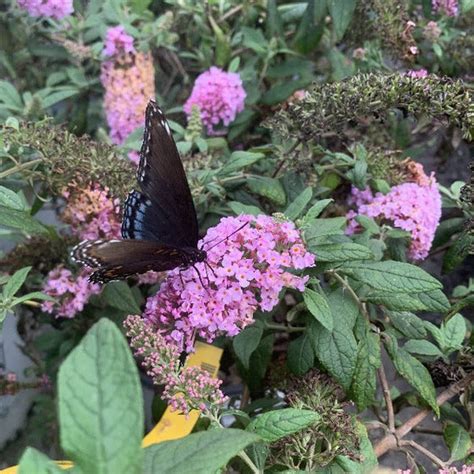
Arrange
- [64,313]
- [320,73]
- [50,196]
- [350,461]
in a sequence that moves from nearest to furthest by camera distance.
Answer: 1. [350,461]
2. [64,313]
3. [50,196]
4. [320,73]

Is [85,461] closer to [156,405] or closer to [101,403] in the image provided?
[101,403]

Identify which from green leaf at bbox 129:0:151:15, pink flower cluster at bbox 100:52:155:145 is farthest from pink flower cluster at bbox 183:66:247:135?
green leaf at bbox 129:0:151:15

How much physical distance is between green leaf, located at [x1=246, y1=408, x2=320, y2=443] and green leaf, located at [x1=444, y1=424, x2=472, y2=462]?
1.11ft

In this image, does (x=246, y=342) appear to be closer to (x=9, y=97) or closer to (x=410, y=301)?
(x=410, y=301)

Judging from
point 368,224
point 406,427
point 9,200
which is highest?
point 9,200

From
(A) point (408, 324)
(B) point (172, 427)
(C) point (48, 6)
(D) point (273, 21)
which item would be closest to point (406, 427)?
(A) point (408, 324)

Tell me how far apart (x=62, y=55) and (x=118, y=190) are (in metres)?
0.83

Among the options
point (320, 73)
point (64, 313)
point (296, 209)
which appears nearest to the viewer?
point (296, 209)

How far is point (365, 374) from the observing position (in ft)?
3.59

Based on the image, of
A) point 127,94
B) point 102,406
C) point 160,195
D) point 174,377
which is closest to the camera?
point 102,406

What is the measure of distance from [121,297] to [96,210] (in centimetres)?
18

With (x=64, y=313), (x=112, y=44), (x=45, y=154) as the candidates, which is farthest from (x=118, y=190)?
(x=112, y=44)

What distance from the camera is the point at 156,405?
1429 millimetres

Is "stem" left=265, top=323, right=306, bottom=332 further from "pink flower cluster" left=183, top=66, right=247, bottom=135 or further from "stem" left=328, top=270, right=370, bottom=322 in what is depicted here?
"pink flower cluster" left=183, top=66, right=247, bottom=135
